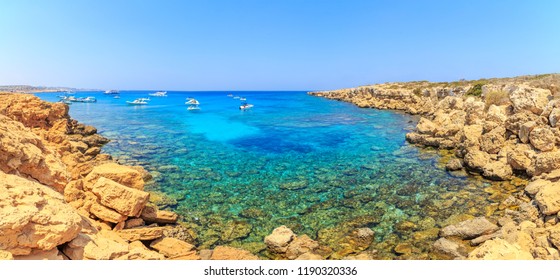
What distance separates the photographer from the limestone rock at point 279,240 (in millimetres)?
10234

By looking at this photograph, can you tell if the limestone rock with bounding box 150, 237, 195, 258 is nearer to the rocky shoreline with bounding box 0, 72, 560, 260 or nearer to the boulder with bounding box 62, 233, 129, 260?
→ the rocky shoreline with bounding box 0, 72, 560, 260

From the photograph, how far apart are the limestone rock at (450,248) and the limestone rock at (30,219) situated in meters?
10.7

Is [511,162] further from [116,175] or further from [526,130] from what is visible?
[116,175]

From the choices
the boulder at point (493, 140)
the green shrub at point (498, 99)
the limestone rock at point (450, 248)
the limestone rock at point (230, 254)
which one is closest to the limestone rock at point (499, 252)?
the limestone rock at point (450, 248)

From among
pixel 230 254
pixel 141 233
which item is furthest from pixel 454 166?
pixel 141 233

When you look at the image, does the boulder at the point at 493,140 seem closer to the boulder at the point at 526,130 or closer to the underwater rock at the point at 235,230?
the boulder at the point at 526,130

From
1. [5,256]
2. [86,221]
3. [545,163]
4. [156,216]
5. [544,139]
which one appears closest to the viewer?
[5,256]

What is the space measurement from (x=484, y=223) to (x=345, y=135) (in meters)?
22.9

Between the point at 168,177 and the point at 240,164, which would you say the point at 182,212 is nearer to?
the point at 168,177

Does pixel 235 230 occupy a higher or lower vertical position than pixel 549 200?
lower

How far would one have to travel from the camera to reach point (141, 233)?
10.1 meters

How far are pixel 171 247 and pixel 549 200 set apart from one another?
13.6 meters

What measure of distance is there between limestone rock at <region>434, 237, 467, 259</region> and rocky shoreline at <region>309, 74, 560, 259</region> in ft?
0.10

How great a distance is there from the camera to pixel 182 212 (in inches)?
524
